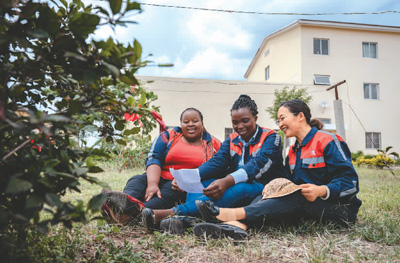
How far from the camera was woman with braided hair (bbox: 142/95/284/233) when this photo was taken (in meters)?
2.65

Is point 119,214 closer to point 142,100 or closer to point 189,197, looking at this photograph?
point 189,197

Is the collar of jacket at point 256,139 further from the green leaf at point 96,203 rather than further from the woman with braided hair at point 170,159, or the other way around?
the green leaf at point 96,203

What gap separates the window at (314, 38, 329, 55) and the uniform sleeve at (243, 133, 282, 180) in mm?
16351

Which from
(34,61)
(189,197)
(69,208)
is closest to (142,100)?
(34,61)

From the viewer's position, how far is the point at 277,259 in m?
2.00

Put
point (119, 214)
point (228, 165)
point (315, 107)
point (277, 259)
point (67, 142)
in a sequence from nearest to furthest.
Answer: point (67, 142)
point (277, 259)
point (119, 214)
point (228, 165)
point (315, 107)

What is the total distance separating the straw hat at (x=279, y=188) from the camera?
247 centimetres

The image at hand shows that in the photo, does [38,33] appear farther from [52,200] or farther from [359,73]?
[359,73]

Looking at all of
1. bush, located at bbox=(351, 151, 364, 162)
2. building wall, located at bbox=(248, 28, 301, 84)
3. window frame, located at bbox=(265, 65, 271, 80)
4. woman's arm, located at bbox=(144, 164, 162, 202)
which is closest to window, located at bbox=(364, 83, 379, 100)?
bush, located at bbox=(351, 151, 364, 162)

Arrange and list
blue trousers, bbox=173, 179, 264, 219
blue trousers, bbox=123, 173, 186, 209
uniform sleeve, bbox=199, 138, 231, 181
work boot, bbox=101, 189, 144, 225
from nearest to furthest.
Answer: work boot, bbox=101, 189, 144, 225, blue trousers, bbox=173, 179, 264, 219, blue trousers, bbox=123, 173, 186, 209, uniform sleeve, bbox=199, 138, 231, 181

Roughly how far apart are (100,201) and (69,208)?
115 millimetres

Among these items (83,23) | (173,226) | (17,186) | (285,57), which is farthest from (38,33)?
(285,57)

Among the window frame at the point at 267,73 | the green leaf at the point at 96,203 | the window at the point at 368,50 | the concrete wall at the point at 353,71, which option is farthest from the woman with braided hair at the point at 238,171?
the window at the point at 368,50

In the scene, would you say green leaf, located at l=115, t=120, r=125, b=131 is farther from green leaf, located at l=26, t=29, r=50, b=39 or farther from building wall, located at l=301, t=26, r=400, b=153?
building wall, located at l=301, t=26, r=400, b=153
